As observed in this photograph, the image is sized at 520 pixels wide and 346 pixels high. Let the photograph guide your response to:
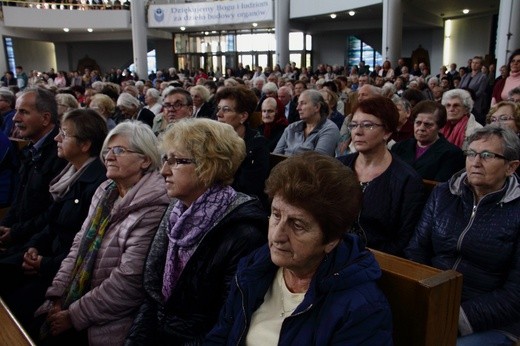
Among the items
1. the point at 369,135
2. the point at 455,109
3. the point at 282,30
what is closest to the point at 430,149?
the point at 369,135

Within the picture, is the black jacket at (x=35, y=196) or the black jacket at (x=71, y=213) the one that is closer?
the black jacket at (x=71, y=213)

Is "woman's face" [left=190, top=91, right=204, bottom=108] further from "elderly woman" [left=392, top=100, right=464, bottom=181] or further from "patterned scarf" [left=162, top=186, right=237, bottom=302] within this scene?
"patterned scarf" [left=162, top=186, right=237, bottom=302]

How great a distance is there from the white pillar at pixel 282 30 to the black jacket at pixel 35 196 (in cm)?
1457

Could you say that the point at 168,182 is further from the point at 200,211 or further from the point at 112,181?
the point at 112,181

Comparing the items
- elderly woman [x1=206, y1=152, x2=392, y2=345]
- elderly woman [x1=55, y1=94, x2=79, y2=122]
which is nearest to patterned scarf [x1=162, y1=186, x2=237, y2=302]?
elderly woman [x1=206, y1=152, x2=392, y2=345]

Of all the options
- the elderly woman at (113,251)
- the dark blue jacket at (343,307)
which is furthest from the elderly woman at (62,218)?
the dark blue jacket at (343,307)

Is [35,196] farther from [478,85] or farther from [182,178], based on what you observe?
[478,85]

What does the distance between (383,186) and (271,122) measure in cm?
290

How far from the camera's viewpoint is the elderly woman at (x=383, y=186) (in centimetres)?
232

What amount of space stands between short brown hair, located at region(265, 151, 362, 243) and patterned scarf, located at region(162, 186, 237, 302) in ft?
1.81

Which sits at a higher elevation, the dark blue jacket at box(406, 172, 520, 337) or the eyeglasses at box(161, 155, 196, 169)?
the eyeglasses at box(161, 155, 196, 169)

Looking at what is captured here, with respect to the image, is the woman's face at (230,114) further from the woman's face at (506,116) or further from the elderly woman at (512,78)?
the elderly woman at (512,78)

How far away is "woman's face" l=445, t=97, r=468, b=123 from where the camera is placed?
4387 mm

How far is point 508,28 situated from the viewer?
9516 millimetres
